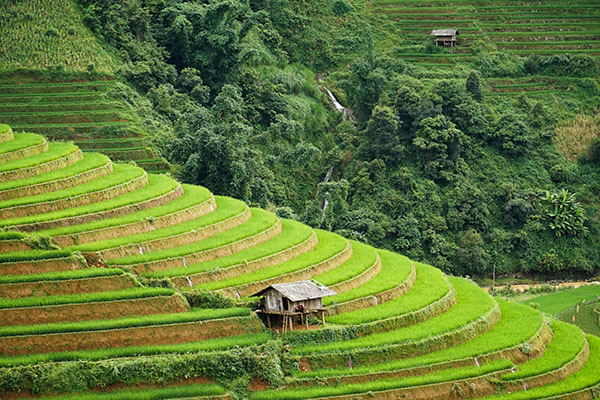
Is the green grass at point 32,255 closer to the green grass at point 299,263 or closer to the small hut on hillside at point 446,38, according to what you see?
the green grass at point 299,263

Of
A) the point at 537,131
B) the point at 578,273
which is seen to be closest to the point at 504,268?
the point at 578,273

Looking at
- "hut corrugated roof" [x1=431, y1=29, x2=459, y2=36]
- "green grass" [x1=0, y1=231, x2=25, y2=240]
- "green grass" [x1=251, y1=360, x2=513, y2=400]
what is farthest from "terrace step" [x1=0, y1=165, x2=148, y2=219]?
"hut corrugated roof" [x1=431, y1=29, x2=459, y2=36]

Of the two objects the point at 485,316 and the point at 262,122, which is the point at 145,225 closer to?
the point at 485,316

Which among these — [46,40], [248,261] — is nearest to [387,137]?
[46,40]

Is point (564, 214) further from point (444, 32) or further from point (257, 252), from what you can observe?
point (257, 252)

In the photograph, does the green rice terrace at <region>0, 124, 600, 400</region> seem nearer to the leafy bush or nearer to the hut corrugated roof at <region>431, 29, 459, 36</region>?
the leafy bush

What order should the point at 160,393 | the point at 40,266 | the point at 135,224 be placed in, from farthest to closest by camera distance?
1. the point at 135,224
2. the point at 40,266
3. the point at 160,393
